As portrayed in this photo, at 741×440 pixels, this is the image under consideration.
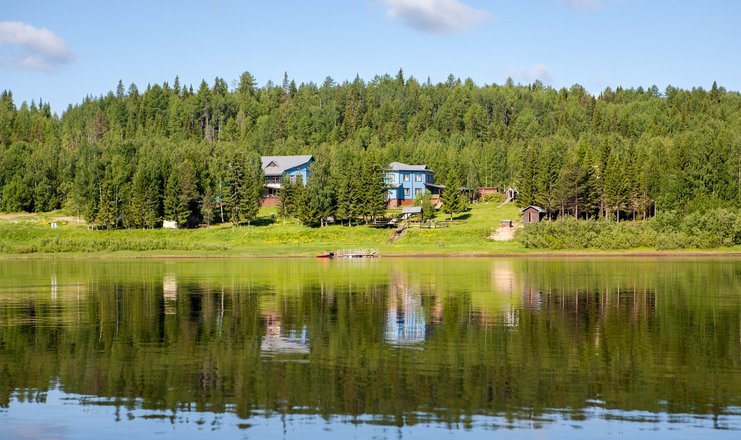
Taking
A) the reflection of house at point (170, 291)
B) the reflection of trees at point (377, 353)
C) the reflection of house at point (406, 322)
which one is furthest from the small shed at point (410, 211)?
the reflection of house at point (406, 322)

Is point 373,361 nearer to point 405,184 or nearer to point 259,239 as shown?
point 259,239

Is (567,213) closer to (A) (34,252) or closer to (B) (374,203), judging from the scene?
(B) (374,203)

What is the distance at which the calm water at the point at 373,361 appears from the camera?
20906mm

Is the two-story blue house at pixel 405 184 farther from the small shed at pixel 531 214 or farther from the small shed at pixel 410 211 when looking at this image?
the small shed at pixel 531 214

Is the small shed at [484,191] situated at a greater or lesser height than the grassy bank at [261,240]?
greater

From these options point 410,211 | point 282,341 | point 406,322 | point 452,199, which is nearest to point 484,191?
point 410,211

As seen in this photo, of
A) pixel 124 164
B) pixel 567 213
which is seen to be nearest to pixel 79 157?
pixel 124 164

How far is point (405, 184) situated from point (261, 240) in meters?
48.2

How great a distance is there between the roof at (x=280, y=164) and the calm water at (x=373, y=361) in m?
103

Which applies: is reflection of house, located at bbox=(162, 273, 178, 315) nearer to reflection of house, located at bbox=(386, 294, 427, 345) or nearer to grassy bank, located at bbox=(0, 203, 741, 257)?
reflection of house, located at bbox=(386, 294, 427, 345)

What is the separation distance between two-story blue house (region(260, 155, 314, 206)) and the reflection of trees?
104 metres

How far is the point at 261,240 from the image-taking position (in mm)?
109312

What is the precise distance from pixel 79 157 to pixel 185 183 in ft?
139

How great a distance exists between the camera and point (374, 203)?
11975cm
